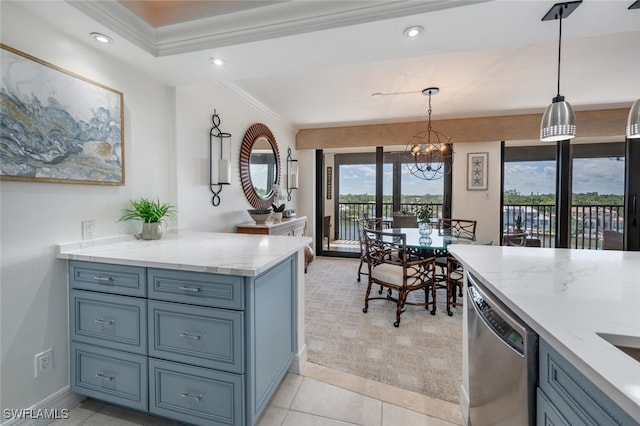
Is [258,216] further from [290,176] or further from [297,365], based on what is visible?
[297,365]

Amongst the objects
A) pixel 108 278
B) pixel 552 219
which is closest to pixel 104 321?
pixel 108 278

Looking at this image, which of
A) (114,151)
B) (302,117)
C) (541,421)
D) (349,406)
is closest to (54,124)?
(114,151)

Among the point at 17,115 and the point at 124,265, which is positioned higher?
the point at 17,115

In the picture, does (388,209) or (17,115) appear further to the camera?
(388,209)

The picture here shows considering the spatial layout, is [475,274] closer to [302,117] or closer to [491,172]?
[302,117]

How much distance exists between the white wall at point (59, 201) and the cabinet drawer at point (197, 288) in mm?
671

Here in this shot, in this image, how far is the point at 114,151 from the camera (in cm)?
193

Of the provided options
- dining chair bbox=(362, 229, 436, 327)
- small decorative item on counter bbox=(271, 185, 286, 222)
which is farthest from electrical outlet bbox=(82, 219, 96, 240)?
dining chair bbox=(362, 229, 436, 327)

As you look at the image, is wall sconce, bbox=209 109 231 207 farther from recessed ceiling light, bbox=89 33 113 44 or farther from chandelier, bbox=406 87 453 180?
chandelier, bbox=406 87 453 180

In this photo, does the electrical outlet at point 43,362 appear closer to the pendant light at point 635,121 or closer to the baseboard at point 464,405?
the baseboard at point 464,405

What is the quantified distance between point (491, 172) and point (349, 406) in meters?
4.63

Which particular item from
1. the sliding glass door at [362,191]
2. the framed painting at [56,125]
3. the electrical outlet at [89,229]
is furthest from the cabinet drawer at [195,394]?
the sliding glass door at [362,191]

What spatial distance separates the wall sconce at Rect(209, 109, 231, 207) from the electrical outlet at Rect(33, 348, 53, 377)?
168 cm

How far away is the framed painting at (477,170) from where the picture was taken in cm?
491
